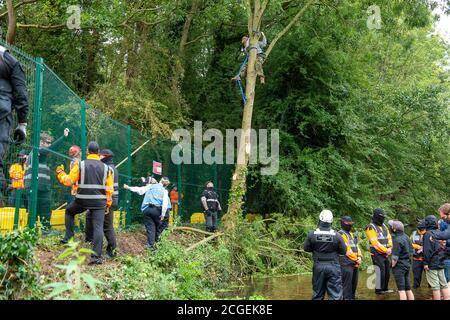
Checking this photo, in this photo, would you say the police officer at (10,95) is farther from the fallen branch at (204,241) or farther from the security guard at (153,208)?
the fallen branch at (204,241)

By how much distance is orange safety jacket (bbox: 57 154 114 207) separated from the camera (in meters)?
8.16

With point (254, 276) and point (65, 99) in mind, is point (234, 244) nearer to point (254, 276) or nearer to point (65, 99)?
point (254, 276)

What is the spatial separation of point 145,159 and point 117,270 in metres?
6.66

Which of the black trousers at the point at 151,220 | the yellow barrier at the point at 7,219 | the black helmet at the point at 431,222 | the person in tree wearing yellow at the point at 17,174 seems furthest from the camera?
the black trousers at the point at 151,220

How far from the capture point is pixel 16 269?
541cm

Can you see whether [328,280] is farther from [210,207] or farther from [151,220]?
[210,207]

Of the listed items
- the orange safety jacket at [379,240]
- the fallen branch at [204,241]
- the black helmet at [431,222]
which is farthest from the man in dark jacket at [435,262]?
the fallen branch at [204,241]

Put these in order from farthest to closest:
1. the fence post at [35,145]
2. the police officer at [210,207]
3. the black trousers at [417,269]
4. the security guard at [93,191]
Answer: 1. the police officer at [210,207]
2. the black trousers at [417,269]
3. the security guard at [93,191]
4. the fence post at [35,145]

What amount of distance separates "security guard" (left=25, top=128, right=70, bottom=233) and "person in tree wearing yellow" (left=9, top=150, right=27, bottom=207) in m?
0.09

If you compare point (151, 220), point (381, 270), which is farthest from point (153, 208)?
point (381, 270)

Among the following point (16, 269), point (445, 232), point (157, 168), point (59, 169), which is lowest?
point (16, 269)

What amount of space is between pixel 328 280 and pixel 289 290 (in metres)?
3.19

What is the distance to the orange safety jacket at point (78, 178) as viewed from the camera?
816 cm

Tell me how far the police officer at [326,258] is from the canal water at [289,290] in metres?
1.71
